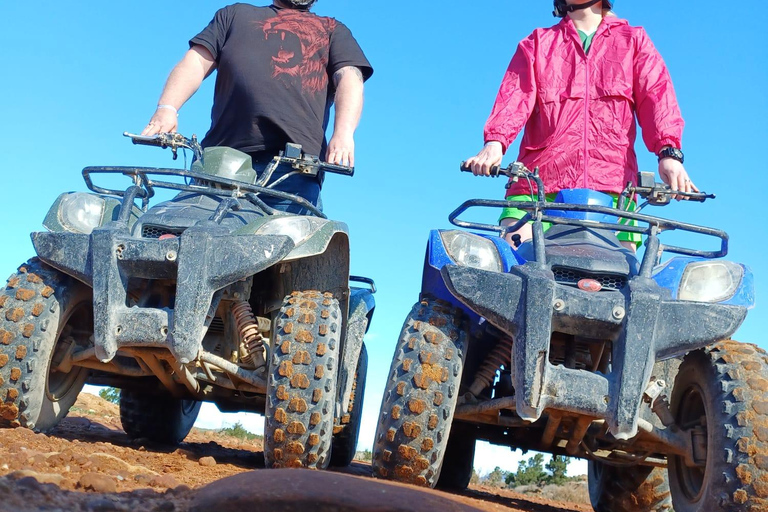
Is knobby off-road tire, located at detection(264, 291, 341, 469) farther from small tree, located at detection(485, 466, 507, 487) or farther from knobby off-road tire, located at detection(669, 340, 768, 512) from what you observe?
small tree, located at detection(485, 466, 507, 487)

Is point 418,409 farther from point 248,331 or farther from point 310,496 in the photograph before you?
point 310,496

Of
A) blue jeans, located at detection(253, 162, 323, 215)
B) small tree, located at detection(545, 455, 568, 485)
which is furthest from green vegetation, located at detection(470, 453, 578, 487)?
blue jeans, located at detection(253, 162, 323, 215)

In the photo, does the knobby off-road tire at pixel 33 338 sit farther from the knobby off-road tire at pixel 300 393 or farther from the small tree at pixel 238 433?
the small tree at pixel 238 433

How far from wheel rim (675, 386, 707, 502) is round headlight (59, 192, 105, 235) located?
116 inches

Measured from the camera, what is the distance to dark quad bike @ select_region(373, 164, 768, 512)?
144 inches

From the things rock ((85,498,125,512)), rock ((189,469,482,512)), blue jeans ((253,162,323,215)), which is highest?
blue jeans ((253,162,323,215))

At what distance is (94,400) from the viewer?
426 inches

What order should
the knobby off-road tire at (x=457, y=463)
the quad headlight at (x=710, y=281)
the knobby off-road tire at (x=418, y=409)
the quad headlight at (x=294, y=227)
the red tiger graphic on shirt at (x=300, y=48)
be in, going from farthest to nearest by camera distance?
1. the red tiger graphic on shirt at (x=300, y=48)
2. the knobby off-road tire at (x=457, y=463)
3. the quad headlight at (x=294, y=227)
4. the quad headlight at (x=710, y=281)
5. the knobby off-road tire at (x=418, y=409)

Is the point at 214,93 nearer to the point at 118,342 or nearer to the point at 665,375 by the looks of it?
the point at 118,342

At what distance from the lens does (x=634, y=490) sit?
5414mm

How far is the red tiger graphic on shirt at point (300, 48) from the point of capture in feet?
19.0

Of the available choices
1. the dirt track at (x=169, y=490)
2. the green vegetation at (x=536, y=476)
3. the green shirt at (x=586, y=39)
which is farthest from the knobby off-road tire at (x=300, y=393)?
the green vegetation at (x=536, y=476)

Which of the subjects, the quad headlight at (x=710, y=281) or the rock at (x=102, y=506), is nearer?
the rock at (x=102, y=506)

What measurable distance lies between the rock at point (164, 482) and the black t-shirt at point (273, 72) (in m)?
2.78
